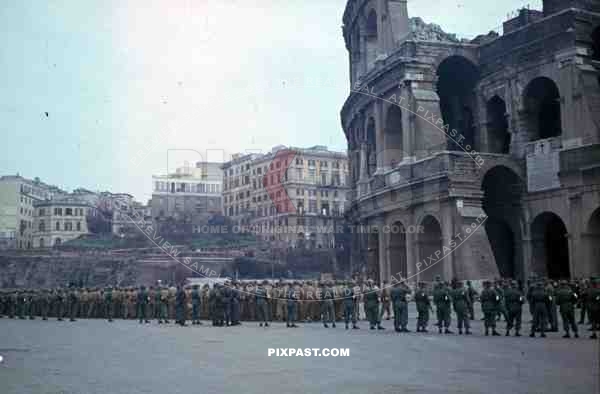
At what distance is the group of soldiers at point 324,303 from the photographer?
53.9 feet

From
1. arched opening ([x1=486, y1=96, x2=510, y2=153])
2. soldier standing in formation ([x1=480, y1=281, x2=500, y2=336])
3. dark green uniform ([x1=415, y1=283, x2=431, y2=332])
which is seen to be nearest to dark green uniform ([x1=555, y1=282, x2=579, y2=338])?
soldier standing in formation ([x1=480, y1=281, x2=500, y2=336])

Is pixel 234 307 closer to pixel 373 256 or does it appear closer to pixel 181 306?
pixel 181 306

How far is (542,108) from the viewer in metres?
30.9

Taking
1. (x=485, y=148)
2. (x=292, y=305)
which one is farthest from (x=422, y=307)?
(x=485, y=148)

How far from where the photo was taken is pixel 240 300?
900 inches

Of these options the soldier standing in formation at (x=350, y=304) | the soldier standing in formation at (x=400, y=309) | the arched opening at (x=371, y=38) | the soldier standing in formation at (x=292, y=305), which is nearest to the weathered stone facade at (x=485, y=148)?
the arched opening at (x=371, y=38)

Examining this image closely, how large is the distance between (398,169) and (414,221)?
247 cm

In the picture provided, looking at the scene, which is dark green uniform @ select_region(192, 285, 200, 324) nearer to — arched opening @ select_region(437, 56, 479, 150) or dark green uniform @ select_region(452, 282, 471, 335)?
dark green uniform @ select_region(452, 282, 471, 335)

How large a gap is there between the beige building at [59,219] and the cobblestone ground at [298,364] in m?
70.4

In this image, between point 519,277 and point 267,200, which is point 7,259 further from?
point 519,277

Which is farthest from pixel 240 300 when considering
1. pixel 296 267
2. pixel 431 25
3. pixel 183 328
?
pixel 296 267

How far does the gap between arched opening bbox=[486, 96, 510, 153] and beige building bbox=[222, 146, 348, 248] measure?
27.7 ft

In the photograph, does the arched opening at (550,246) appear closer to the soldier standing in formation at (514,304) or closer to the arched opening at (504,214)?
the arched opening at (504,214)

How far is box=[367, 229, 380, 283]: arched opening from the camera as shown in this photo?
114ft
